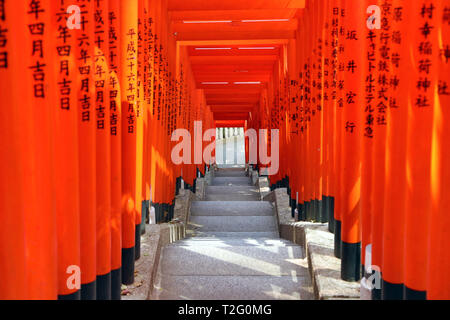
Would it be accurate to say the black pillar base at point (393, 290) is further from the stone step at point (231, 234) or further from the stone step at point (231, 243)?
the stone step at point (231, 234)

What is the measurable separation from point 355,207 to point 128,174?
213cm

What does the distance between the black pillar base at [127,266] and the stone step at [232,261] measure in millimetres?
866

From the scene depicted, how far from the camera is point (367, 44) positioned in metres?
3.66

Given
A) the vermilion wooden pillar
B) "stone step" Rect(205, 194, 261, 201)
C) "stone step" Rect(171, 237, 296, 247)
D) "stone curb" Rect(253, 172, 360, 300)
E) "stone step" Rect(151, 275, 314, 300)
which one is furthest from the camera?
"stone step" Rect(205, 194, 261, 201)

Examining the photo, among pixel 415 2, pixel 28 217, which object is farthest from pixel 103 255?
pixel 415 2

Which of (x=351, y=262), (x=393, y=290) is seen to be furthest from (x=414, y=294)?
(x=351, y=262)

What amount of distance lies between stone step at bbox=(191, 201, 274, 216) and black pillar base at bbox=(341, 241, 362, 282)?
584 cm

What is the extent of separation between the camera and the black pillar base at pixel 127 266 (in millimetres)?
4043

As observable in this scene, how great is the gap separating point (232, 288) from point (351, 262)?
1.19 meters

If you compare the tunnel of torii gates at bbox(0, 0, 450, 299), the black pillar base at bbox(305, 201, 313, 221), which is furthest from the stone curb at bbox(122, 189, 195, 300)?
the black pillar base at bbox(305, 201, 313, 221)

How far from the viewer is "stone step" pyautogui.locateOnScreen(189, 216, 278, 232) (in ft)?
29.1

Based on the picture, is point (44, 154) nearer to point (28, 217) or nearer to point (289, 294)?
point (28, 217)

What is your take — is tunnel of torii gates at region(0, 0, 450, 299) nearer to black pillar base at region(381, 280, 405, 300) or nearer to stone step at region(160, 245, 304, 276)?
black pillar base at region(381, 280, 405, 300)

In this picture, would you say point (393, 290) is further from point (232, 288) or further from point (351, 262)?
point (232, 288)
